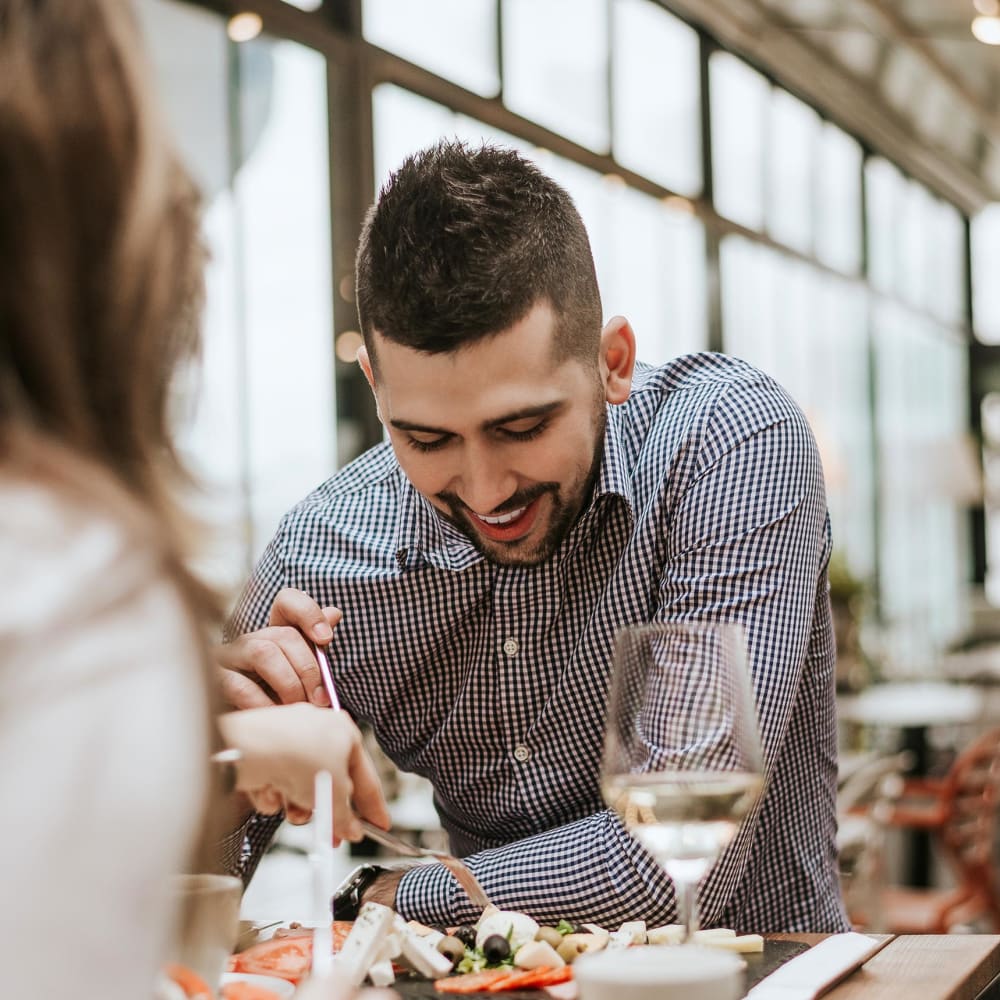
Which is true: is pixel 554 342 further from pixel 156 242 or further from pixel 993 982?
pixel 156 242

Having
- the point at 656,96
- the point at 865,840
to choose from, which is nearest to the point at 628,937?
the point at 865,840

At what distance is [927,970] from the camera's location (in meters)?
1.23

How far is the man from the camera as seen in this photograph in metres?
1.59

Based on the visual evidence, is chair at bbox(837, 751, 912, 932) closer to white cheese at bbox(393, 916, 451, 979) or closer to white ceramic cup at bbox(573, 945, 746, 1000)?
white cheese at bbox(393, 916, 451, 979)

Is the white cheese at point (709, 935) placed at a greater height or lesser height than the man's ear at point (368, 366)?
lesser

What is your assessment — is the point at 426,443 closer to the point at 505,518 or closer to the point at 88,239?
the point at 505,518

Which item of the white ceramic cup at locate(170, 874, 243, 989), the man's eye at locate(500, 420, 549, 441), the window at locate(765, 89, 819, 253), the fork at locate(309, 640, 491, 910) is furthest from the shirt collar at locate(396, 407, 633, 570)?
the window at locate(765, 89, 819, 253)

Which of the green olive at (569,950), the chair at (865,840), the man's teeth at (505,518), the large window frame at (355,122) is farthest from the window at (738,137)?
the green olive at (569,950)

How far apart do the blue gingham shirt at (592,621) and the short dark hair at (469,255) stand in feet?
0.75

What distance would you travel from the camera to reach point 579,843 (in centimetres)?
154

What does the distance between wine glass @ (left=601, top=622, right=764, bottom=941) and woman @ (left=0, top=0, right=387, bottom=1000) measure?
38 cm

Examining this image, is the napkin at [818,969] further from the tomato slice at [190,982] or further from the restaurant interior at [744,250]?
the restaurant interior at [744,250]

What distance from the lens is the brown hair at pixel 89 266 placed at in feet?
2.33

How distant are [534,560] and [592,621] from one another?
0.11m
